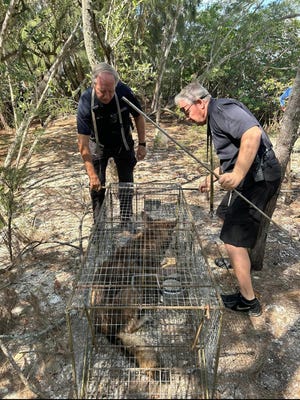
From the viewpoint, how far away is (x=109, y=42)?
4688 mm

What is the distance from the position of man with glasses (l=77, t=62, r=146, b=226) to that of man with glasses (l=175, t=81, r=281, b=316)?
2.73 ft

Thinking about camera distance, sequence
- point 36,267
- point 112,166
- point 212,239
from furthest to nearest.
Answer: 1. point 112,166
2. point 212,239
3. point 36,267

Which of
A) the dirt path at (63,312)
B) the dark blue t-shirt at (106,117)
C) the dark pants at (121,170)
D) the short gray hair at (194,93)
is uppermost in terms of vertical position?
the short gray hair at (194,93)

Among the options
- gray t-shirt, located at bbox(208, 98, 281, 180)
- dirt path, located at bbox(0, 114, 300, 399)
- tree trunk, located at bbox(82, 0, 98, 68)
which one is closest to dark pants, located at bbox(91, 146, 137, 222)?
dirt path, located at bbox(0, 114, 300, 399)

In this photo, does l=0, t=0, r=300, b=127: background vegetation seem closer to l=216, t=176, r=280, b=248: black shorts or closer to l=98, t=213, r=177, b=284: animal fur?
l=98, t=213, r=177, b=284: animal fur

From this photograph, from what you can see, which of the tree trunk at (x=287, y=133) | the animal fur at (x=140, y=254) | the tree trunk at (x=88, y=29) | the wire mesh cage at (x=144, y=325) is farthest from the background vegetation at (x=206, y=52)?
the wire mesh cage at (x=144, y=325)

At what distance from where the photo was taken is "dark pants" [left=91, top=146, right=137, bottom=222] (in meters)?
3.30

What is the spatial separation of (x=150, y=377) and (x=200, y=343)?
0.36 m

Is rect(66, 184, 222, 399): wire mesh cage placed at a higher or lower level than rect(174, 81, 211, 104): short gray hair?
lower

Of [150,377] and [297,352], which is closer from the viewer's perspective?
[150,377]

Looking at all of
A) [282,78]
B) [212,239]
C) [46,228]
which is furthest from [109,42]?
[282,78]

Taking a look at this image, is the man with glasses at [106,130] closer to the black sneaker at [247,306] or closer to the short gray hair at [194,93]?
the short gray hair at [194,93]

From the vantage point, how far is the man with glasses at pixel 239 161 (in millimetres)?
2010

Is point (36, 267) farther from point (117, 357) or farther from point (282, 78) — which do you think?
point (282, 78)
